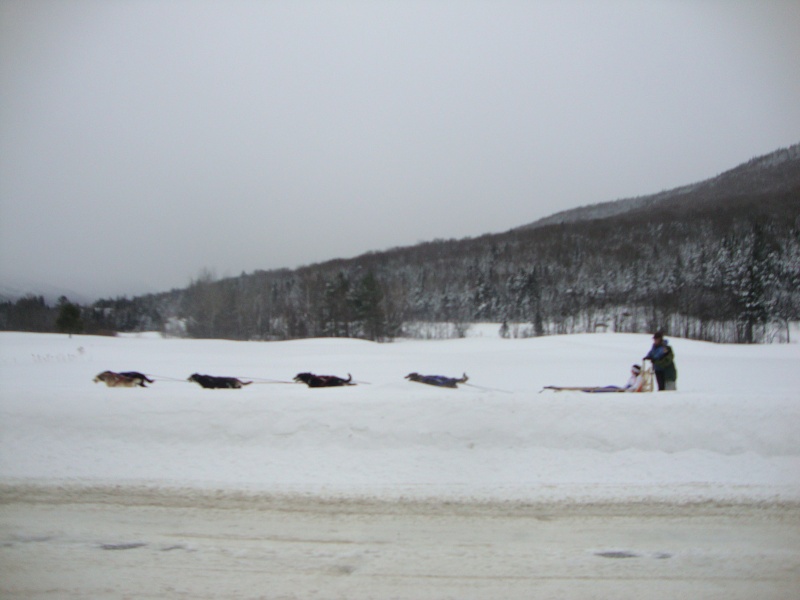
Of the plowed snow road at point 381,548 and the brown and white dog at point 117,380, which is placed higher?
the brown and white dog at point 117,380

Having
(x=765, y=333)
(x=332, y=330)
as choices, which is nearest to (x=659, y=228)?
(x=765, y=333)

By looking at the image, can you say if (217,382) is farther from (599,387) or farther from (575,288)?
(575,288)

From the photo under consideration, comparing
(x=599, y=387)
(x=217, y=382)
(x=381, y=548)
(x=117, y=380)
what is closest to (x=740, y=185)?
(x=599, y=387)

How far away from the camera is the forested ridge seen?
3938 centimetres

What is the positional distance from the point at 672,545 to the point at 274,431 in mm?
4533

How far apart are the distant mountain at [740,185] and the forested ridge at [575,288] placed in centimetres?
20

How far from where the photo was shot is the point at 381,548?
4.12 metres

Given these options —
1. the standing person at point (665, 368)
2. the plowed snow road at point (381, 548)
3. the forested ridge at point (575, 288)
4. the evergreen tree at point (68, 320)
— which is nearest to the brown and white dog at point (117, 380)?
the plowed snow road at point (381, 548)

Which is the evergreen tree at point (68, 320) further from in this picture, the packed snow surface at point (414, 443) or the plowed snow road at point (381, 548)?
the plowed snow road at point (381, 548)

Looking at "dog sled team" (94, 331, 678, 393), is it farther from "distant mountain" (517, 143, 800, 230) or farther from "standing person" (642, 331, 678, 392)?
"distant mountain" (517, 143, 800, 230)

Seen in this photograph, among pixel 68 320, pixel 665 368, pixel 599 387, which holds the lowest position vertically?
pixel 599 387

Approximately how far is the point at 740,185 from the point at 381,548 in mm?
54594

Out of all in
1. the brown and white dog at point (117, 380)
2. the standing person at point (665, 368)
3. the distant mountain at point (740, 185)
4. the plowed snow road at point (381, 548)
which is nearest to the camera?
the plowed snow road at point (381, 548)

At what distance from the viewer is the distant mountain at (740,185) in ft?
97.0
